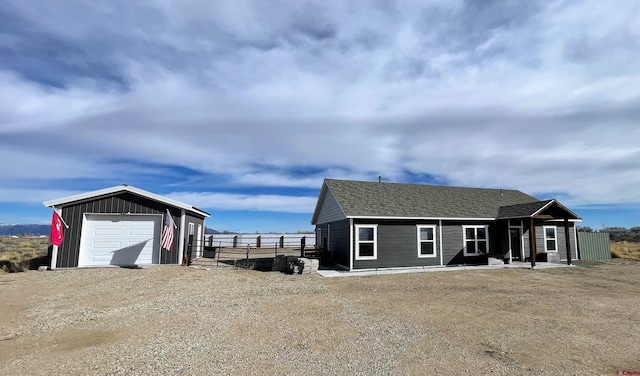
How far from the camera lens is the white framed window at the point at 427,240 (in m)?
17.9

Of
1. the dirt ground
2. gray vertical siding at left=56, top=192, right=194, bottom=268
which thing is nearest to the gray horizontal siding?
the dirt ground

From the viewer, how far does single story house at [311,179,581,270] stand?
17.0 m

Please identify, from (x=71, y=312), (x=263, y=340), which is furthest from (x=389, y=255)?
(x=71, y=312)

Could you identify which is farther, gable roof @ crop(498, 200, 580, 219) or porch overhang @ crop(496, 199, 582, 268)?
gable roof @ crop(498, 200, 580, 219)

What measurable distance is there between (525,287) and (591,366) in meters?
7.68

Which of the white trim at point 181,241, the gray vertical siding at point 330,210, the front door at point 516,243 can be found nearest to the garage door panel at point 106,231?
the white trim at point 181,241

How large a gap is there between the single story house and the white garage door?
370 inches

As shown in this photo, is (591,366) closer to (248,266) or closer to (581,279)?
(581,279)

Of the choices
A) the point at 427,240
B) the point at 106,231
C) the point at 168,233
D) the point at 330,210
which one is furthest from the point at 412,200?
the point at 106,231

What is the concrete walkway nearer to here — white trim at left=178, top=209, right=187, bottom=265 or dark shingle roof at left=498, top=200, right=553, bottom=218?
dark shingle roof at left=498, top=200, right=553, bottom=218

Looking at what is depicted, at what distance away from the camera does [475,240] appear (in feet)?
62.5

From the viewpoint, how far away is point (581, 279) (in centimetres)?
1407

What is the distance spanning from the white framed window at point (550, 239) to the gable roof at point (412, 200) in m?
1.91

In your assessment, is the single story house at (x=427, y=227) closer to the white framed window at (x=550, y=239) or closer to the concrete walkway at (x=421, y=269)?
the white framed window at (x=550, y=239)
